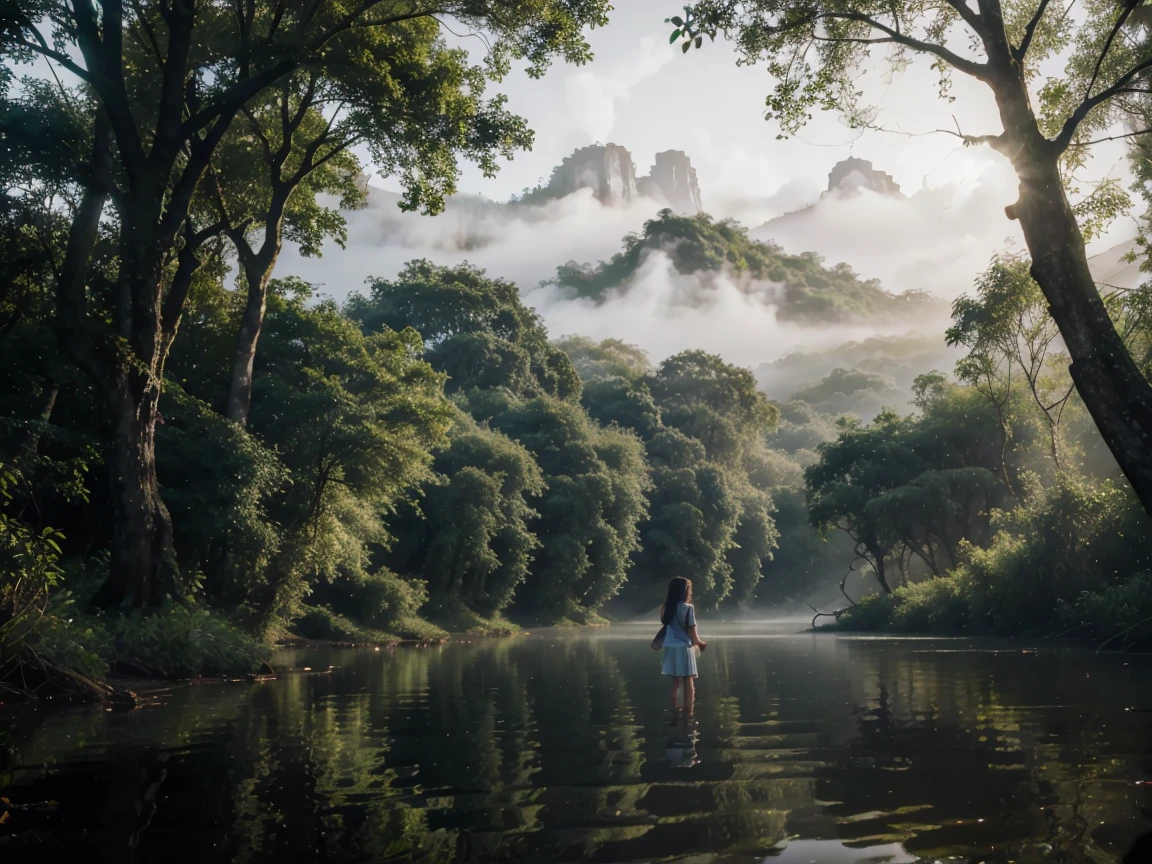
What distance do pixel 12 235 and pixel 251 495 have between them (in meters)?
7.29

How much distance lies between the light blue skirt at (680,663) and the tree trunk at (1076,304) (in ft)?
17.0

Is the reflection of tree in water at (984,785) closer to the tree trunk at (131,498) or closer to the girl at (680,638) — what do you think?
the girl at (680,638)

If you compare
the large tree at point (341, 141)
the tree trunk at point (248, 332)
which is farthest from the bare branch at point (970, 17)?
the tree trunk at point (248, 332)

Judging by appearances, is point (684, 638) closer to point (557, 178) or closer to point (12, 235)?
point (12, 235)

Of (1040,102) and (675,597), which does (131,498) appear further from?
(1040,102)

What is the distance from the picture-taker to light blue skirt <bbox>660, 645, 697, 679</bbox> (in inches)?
471

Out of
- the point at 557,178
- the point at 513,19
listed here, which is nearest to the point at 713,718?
the point at 513,19

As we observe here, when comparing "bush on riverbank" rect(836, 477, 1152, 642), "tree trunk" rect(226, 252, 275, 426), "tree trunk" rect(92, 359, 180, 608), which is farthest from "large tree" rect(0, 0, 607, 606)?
"bush on riverbank" rect(836, 477, 1152, 642)

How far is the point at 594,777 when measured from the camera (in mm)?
6992

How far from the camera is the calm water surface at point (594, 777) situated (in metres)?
5.02

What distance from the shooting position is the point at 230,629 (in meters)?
17.5

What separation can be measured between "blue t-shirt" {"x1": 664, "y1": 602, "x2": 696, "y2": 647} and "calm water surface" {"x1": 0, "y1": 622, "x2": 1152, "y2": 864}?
0.78m

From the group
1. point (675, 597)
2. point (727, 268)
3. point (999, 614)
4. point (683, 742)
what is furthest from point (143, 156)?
point (727, 268)

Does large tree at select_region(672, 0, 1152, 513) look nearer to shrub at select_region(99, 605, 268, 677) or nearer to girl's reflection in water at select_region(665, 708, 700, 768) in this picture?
girl's reflection in water at select_region(665, 708, 700, 768)
